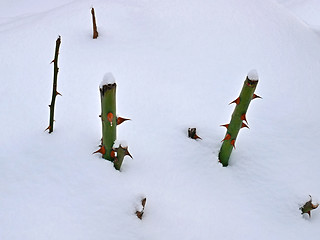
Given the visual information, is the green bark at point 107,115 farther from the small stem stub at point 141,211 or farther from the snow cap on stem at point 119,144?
the small stem stub at point 141,211

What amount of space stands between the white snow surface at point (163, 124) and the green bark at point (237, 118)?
80 mm

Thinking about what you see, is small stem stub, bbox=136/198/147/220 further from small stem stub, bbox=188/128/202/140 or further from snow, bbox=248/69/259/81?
snow, bbox=248/69/259/81

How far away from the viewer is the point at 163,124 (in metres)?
1.92

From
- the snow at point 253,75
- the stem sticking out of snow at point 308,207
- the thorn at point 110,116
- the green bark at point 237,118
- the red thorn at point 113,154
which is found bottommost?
the red thorn at point 113,154

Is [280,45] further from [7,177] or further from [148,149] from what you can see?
[7,177]

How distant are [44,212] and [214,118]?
115 cm

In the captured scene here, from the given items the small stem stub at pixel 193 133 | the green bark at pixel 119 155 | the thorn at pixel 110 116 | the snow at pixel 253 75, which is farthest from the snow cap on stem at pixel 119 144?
the snow at pixel 253 75

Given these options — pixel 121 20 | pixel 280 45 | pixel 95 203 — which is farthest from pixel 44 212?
pixel 280 45

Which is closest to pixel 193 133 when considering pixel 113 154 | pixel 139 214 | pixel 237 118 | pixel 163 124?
pixel 163 124

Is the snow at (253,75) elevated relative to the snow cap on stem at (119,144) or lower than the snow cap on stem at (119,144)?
elevated

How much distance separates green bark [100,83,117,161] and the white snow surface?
0.11 meters

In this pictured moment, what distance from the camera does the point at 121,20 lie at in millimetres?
2721

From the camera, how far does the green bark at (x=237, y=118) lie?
145 cm

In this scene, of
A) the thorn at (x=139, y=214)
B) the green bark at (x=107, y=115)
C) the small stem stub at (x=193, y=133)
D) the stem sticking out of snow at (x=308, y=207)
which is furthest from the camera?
the small stem stub at (x=193, y=133)
